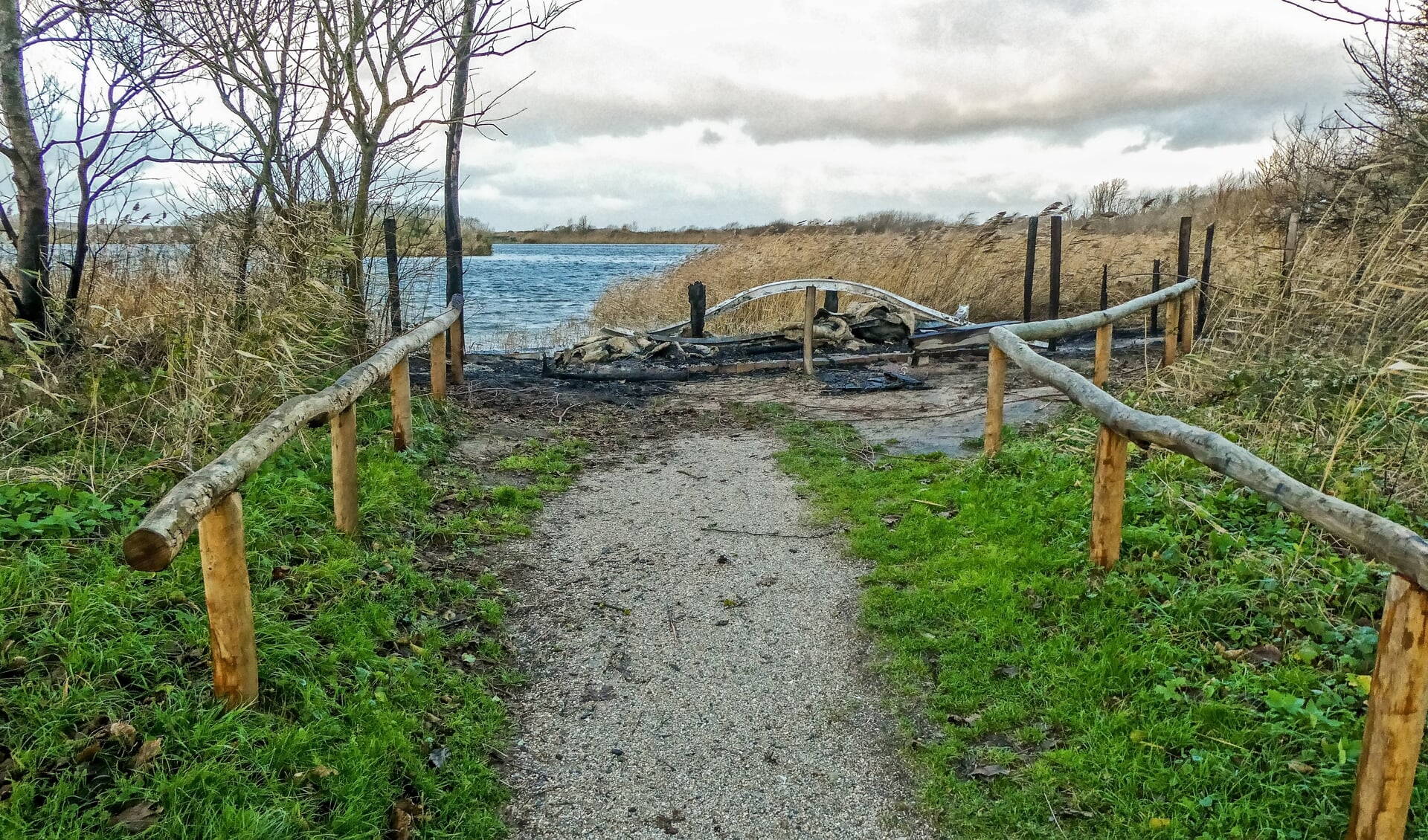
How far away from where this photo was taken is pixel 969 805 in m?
Answer: 3.06

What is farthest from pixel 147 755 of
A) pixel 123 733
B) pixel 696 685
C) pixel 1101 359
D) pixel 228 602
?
pixel 1101 359

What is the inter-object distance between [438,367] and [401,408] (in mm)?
1734

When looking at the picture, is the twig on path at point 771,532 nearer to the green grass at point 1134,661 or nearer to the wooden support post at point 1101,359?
the green grass at point 1134,661

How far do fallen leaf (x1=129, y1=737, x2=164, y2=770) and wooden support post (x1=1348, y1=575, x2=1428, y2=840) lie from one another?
3675 mm

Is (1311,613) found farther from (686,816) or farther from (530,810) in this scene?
(530,810)

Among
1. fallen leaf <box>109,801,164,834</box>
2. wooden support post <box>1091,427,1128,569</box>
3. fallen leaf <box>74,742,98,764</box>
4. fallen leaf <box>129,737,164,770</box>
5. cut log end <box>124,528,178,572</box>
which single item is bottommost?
fallen leaf <box>109,801,164,834</box>

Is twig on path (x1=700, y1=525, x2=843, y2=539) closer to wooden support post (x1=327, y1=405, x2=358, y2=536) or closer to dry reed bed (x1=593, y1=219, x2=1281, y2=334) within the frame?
wooden support post (x1=327, y1=405, x2=358, y2=536)

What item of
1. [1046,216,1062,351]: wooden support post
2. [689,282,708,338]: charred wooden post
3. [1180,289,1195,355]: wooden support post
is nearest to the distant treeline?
[689,282,708,338]: charred wooden post

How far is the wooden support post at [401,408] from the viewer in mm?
6719

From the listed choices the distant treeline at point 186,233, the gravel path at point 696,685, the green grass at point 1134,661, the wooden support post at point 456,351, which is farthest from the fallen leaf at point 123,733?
the wooden support post at point 456,351

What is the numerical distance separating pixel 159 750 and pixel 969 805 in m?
2.69

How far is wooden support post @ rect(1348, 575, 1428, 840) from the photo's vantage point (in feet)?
7.95

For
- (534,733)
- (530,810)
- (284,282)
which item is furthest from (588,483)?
(530,810)

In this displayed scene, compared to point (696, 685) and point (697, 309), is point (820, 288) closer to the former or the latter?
point (697, 309)
